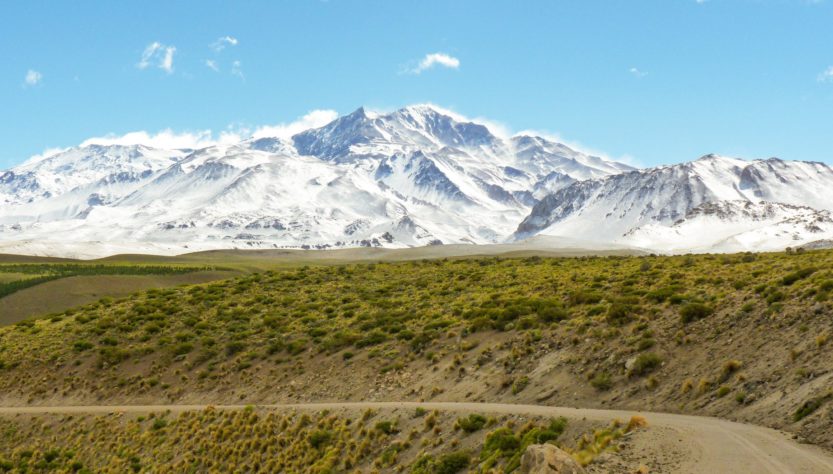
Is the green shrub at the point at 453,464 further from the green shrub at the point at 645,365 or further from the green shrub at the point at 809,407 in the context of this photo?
the green shrub at the point at 809,407

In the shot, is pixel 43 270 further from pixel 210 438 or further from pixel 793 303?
pixel 793 303

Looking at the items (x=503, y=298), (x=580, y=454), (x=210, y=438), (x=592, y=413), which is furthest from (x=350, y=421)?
(x=503, y=298)

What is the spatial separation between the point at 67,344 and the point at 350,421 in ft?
118

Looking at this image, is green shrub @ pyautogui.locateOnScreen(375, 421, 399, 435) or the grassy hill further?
green shrub @ pyautogui.locateOnScreen(375, 421, 399, 435)

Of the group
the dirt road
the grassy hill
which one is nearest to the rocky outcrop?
the dirt road

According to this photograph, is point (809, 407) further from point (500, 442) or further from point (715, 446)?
point (500, 442)

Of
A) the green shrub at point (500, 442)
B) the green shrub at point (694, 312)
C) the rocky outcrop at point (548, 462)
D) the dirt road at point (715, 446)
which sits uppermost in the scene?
the green shrub at point (694, 312)

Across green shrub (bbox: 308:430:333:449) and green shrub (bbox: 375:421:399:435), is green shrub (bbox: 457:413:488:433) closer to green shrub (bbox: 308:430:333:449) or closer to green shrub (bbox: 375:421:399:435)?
green shrub (bbox: 375:421:399:435)

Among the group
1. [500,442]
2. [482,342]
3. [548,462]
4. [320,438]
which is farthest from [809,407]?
[482,342]

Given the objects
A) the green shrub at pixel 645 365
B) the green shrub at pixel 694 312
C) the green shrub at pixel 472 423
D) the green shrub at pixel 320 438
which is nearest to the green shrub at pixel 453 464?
the green shrub at pixel 472 423

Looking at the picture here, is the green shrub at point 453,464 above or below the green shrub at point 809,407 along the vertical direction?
below

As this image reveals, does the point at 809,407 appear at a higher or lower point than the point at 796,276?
lower

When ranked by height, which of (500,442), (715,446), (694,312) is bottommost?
(500,442)

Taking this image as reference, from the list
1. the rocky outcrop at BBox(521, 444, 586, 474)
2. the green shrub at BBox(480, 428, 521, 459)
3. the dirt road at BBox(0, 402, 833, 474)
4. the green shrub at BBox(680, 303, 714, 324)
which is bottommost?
the green shrub at BBox(480, 428, 521, 459)
